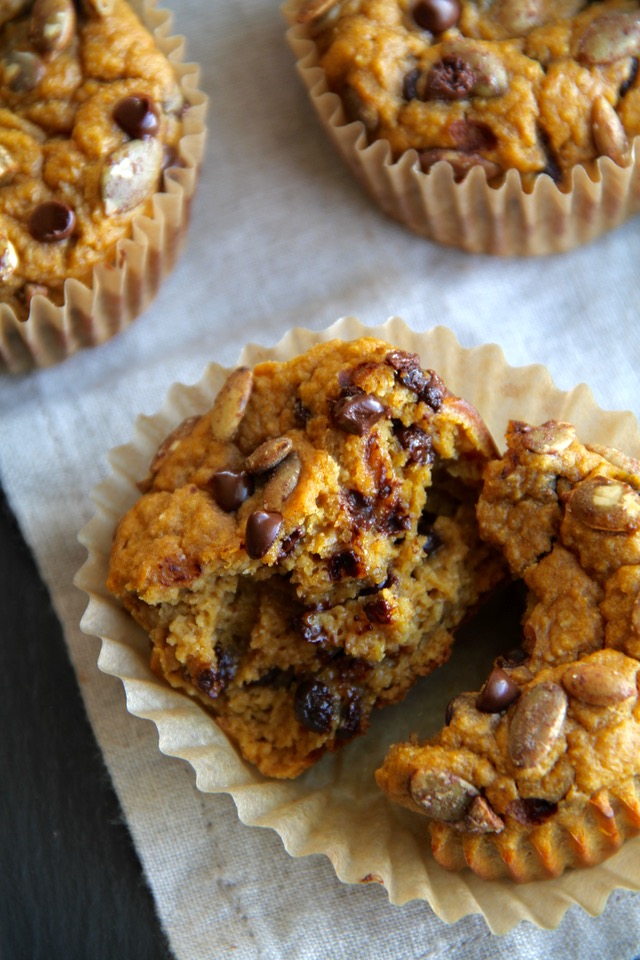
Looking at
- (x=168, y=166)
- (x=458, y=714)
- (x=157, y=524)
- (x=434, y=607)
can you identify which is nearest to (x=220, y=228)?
(x=168, y=166)

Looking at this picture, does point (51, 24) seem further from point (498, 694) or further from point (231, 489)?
point (498, 694)

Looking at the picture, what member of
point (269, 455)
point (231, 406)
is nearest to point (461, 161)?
point (231, 406)

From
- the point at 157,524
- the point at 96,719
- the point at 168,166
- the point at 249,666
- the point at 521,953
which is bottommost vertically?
the point at 521,953

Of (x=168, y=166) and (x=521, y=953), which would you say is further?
(x=168, y=166)

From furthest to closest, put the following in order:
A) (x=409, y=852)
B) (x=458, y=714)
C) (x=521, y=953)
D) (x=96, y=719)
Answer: (x=96, y=719)
(x=521, y=953)
(x=409, y=852)
(x=458, y=714)

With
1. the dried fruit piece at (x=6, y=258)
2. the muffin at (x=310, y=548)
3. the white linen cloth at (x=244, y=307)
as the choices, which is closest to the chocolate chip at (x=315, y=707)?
the muffin at (x=310, y=548)

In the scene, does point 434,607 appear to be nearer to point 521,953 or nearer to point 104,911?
point 521,953

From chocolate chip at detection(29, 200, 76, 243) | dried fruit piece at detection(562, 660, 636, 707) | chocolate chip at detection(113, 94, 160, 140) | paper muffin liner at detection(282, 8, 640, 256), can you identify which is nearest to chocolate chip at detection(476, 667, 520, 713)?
dried fruit piece at detection(562, 660, 636, 707)

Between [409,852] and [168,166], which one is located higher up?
[168,166]
